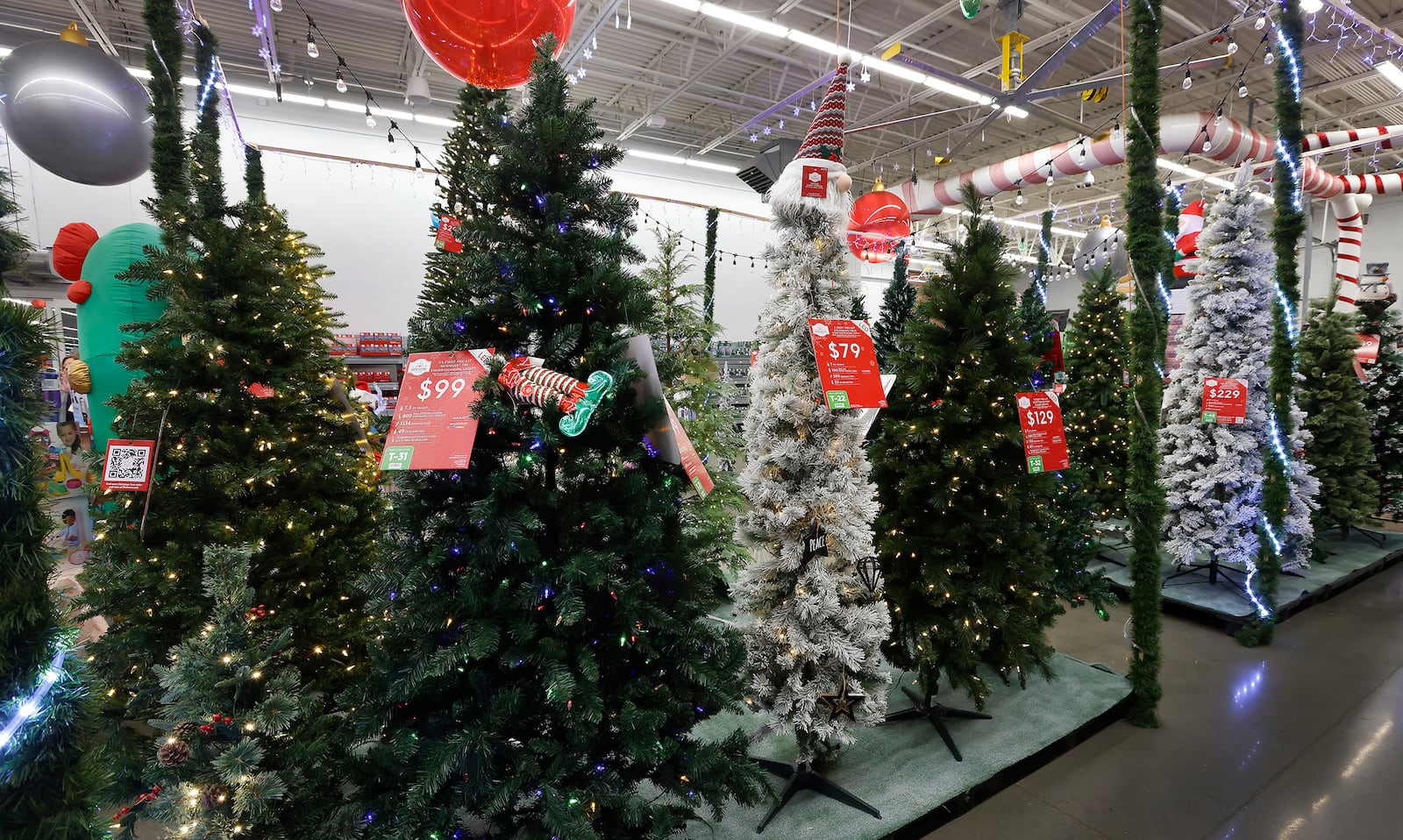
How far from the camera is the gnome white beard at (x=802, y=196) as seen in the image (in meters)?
2.46

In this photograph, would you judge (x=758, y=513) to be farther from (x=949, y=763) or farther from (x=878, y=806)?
(x=949, y=763)

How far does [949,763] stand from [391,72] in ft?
35.6

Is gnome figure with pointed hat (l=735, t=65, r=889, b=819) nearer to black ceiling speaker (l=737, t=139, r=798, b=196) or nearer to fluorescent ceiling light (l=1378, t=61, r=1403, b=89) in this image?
black ceiling speaker (l=737, t=139, r=798, b=196)

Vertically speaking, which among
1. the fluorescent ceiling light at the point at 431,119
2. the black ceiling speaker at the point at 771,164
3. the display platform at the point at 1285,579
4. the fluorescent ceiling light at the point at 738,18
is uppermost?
the fluorescent ceiling light at the point at 431,119

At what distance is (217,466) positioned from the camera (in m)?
2.19

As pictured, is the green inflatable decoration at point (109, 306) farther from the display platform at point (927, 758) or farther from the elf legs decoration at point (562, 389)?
the display platform at point (927, 758)

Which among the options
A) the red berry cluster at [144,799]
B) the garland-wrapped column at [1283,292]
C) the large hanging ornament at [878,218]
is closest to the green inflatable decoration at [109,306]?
the red berry cluster at [144,799]

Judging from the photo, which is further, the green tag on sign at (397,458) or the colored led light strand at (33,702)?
the green tag on sign at (397,458)

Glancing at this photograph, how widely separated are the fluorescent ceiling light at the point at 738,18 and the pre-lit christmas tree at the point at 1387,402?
7.00m

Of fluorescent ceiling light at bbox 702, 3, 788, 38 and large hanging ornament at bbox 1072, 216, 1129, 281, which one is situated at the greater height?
fluorescent ceiling light at bbox 702, 3, 788, 38

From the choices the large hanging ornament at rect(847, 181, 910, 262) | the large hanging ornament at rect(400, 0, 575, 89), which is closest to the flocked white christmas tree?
the large hanging ornament at rect(847, 181, 910, 262)

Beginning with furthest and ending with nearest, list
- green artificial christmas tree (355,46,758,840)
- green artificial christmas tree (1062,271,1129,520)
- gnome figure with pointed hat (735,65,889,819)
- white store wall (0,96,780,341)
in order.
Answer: white store wall (0,96,780,341) < green artificial christmas tree (1062,271,1129,520) < gnome figure with pointed hat (735,65,889,819) < green artificial christmas tree (355,46,758,840)

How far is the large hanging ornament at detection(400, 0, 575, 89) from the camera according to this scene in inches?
86.4

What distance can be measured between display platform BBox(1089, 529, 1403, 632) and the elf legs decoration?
4378 millimetres
